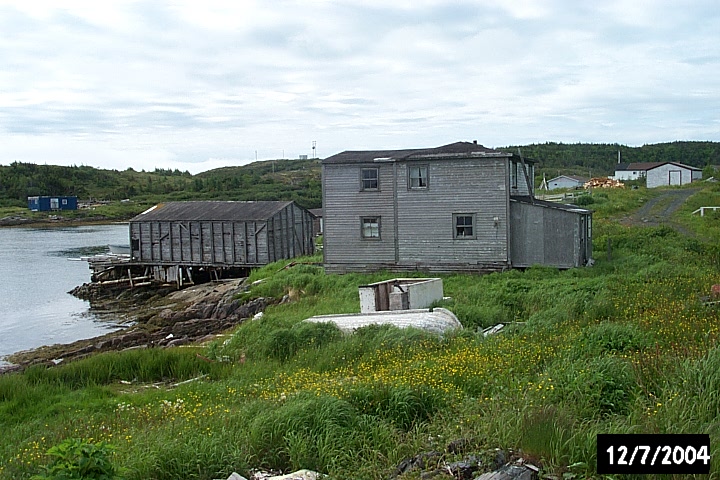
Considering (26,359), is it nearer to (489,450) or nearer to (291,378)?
(291,378)

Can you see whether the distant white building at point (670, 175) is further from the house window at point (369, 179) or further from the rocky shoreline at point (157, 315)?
the house window at point (369, 179)

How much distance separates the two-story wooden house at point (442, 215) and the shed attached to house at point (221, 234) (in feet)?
36.8

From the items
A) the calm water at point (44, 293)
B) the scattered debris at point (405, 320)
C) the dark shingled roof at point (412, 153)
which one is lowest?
the calm water at point (44, 293)

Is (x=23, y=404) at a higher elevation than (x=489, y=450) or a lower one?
lower

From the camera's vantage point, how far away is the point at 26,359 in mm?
23672

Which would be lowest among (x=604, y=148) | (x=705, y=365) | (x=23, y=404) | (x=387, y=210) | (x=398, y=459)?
(x=23, y=404)

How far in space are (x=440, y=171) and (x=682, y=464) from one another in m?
21.6

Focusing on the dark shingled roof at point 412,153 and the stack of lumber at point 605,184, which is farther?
the stack of lumber at point 605,184

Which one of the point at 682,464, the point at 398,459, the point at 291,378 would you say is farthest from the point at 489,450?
the point at 291,378

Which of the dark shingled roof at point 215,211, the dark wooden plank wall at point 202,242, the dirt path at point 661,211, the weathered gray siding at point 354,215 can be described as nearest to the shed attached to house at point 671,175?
the dirt path at point 661,211

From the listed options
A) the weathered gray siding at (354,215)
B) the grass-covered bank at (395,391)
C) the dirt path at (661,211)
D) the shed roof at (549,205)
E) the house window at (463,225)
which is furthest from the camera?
the dirt path at (661,211)
